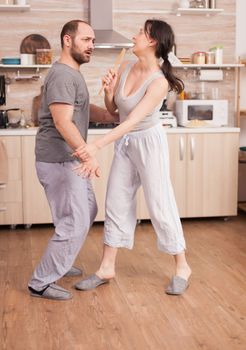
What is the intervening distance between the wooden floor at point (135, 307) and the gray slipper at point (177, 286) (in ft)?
0.12

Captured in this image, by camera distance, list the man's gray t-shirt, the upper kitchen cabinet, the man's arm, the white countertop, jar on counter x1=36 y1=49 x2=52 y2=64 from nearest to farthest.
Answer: the man's gray t-shirt < the man's arm < the white countertop < jar on counter x1=36 y1=49 x2=52 y2=64 < the upper kitchen cabinet

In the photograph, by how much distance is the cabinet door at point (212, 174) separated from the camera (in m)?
4.99

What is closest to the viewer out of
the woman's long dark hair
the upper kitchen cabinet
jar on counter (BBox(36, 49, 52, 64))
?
the woman's long dark hair

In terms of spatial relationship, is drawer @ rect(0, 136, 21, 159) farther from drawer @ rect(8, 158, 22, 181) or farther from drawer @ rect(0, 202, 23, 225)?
drawer @ rect(0, 202, 23, 225)

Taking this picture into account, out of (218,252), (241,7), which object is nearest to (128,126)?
(218,252)

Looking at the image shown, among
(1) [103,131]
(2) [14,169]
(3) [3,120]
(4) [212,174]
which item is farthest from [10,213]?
(4) [212,174]

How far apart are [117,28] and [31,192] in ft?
5.23

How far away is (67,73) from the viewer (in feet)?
9.86

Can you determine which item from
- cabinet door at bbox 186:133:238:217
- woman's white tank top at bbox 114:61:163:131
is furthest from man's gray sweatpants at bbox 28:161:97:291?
cabinet door at bbox 186:133:238:217

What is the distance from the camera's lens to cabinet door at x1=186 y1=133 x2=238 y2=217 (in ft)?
16.4

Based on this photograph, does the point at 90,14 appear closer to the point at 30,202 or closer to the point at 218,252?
the point at 30,202

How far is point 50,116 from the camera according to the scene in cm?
312

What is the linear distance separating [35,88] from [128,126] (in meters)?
2.43

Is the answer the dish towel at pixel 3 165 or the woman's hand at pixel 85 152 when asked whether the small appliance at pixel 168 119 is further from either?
the woman's hand at pixel 85 152
